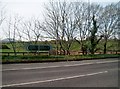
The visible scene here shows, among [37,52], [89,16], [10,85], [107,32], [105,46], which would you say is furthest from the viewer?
[105,46]

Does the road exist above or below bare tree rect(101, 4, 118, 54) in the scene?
below

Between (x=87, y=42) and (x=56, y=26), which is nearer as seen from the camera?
(x=56, y=26)

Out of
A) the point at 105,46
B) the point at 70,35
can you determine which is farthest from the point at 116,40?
the point at 70,35

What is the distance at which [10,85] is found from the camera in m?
10.2

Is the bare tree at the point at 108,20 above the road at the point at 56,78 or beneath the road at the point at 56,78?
above

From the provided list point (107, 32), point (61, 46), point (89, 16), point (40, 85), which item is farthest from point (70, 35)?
point (40, 85)

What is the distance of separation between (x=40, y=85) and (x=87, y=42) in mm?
38051

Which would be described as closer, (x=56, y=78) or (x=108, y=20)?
(x=56, y=78)

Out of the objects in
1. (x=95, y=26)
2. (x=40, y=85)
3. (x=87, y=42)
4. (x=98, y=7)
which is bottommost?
(x=40, y=85)

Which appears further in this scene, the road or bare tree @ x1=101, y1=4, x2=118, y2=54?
bare tree @ x1=101, y1=4, x2=118, y2=54

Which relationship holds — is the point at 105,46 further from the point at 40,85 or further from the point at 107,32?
the point at 40,85

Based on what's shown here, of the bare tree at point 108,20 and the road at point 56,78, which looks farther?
the bare tree at point 108,20

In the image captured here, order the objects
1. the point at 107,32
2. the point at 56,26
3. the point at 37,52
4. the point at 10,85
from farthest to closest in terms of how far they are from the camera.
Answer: the point at 107,32
the point at 56,26
the point at 37,52
the point at 10,85

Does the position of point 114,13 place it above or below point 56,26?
above
